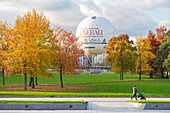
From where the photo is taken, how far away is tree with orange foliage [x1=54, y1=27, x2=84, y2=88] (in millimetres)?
41978

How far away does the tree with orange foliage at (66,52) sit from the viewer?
4198 centimetres

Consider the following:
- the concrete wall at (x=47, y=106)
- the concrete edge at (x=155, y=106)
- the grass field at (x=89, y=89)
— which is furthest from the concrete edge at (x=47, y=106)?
the grass field at (x=89, y=89)

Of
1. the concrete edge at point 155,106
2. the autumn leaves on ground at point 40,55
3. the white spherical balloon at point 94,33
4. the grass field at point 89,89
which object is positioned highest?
the white spherical balloon at point 94,33

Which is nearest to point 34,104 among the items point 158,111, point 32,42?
point 158,111

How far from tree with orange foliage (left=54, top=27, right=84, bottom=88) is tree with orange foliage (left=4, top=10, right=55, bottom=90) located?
349 cm

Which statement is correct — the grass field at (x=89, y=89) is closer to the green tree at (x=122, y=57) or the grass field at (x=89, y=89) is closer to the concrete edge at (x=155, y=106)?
the concrete edge at (x=155, y=106)

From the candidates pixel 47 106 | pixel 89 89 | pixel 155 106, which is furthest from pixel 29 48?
pixel 155 106

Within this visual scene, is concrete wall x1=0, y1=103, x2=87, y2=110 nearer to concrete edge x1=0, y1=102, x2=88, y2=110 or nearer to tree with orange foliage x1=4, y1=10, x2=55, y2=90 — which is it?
concrete edge x1=0, y1=102, x2=88, y2=110

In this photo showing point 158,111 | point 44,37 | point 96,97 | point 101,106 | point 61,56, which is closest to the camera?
point 158,111

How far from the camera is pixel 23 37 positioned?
36406 millimetres

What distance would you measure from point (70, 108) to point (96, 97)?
739 centimetres

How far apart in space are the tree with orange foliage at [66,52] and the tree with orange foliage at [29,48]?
349cm

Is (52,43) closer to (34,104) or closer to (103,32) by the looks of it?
(34,104)

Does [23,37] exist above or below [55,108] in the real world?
above
